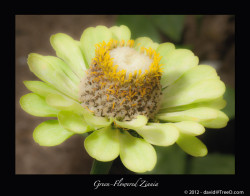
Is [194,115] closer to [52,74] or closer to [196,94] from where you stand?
[196,94]

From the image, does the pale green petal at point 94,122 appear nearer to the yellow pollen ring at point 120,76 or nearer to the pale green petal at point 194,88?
the yellow pollen ring at point 120,76

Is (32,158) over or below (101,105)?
below

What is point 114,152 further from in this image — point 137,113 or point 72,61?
point 72,61

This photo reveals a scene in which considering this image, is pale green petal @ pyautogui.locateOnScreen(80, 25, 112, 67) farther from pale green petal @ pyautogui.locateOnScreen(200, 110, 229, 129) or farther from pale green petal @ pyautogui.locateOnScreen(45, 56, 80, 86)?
pale green petal @ pyautogui.locateOnScreen(200, 110, 229, 129)

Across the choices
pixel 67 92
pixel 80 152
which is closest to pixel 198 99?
pixel 67 92

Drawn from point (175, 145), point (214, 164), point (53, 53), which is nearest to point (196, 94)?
point (175, 145)

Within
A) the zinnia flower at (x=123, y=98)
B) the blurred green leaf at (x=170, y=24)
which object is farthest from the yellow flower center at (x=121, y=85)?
the blurred green leaf at (x=170, y=24)
